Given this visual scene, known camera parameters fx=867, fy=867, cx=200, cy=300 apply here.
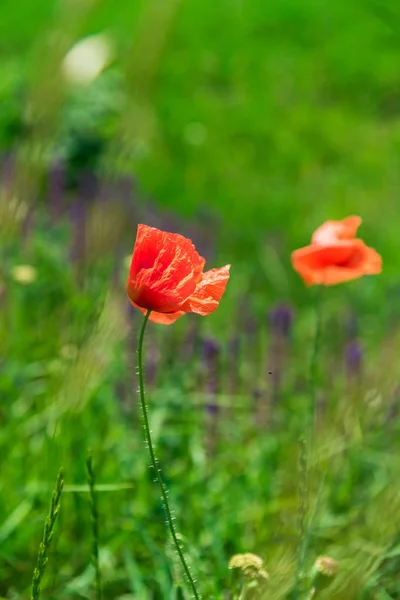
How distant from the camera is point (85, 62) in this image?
2.67ft

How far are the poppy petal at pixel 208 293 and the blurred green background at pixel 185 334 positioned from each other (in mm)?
106

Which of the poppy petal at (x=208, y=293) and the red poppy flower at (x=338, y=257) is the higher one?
the poppy petal at (x=208, y=293)

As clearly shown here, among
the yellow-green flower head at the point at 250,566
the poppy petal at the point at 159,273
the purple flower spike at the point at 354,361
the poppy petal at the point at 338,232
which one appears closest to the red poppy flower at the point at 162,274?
the poppy petal at the point at 159,273

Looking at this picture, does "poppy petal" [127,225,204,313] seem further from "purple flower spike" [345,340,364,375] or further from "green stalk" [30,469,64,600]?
"purple flower spike" [345,340,364,375]

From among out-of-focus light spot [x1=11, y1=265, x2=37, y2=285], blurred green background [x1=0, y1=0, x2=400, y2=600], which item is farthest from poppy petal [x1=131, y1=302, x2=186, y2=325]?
out-of-focus light spot [x1=11, y1=265, x2=37, y2=285]

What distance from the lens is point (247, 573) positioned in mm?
1145

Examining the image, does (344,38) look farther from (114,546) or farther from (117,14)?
(114,546)

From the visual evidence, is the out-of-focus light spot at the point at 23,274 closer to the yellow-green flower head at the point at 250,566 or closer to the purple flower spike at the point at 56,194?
the purple flower spike at the point at 56,194

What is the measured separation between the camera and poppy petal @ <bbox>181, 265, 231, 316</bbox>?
104 centimetres

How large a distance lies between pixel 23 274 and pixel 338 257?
129 centimetres

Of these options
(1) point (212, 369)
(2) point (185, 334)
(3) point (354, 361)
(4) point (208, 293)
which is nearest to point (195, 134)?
(2) point (185, 334)

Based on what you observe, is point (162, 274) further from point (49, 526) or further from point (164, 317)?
point (49, 526)

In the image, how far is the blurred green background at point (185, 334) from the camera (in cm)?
89

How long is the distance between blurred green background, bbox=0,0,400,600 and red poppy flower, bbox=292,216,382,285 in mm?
174
